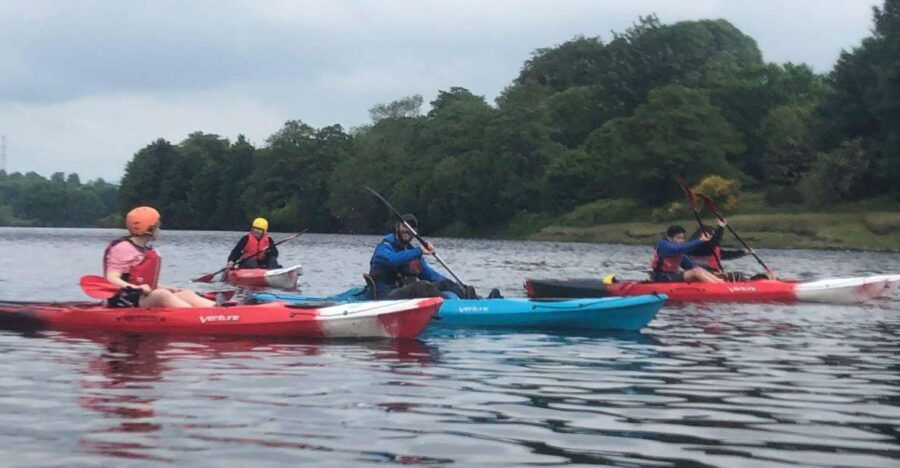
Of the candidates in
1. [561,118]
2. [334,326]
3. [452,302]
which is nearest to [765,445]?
[334,326]

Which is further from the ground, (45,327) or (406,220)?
(406,220)

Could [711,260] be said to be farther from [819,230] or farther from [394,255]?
[819,230]

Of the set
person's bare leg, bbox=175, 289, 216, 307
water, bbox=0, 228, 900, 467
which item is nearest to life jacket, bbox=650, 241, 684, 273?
water, bbox=0, 228, 900, 467

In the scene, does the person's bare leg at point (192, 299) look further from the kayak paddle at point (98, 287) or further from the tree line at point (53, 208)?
the tree line at point (53, 208)

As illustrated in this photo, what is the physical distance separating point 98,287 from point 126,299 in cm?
30

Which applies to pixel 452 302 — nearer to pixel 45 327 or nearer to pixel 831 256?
pixel 45 327

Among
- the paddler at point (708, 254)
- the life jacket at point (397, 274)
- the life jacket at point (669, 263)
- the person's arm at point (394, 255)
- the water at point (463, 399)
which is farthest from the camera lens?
the life jacket at point (669, 263)

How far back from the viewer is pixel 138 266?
1248cm

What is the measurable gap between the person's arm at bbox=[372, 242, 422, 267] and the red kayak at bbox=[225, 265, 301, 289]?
9.00 meters

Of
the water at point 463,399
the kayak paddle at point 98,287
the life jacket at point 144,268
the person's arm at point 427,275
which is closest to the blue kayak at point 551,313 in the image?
the water at point 463,399

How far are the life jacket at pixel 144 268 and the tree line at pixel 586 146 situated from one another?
1921 inches

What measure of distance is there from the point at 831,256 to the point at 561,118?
138ft

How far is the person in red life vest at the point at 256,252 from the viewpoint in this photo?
24328 millimetres

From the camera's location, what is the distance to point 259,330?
1251cm
